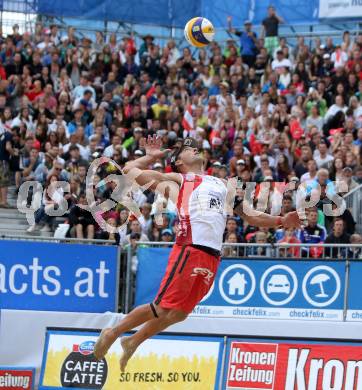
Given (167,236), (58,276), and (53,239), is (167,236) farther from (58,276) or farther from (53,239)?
(58,276)

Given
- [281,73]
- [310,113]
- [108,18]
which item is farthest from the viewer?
[108,18]

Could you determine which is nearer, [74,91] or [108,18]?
[74,91]

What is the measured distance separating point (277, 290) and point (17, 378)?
15.2ft

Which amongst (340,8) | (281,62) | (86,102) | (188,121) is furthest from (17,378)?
(340,8)

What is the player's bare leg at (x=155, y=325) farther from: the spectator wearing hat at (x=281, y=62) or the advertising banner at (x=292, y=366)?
the spectator wearing hat at (x=281, y=62)

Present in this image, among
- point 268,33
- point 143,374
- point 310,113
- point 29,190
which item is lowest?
point 143,374

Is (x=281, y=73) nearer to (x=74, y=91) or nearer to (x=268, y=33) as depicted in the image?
(x=268, y=33)

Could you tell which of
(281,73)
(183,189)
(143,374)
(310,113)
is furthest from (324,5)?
(183,189)

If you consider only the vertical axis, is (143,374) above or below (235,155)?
below

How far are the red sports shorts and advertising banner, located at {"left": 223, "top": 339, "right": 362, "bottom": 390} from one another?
4.00m

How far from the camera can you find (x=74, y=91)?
2670 centimetres

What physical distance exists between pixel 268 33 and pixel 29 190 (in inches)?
402

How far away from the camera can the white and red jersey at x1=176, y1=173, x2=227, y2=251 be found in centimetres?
1142

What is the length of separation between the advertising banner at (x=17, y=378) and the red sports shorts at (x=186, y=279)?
5396 millimetres
